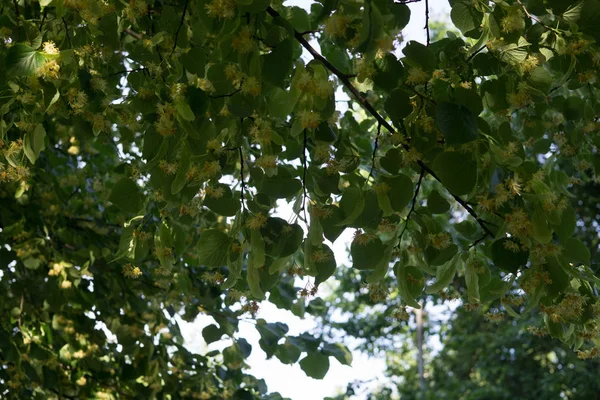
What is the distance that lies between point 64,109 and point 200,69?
14.4 inches

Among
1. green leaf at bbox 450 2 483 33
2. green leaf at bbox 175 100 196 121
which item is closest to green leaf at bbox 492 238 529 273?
green leaf at bbox 450 2 483 33

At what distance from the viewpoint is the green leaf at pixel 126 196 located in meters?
1.40

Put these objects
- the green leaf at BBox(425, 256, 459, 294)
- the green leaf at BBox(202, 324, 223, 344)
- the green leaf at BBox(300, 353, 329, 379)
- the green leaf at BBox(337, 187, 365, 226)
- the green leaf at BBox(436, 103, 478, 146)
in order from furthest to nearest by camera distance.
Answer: the green leaf at BBox(300, 353, 329, 379)
the green leaf at BBox(202, 324, 223, 344)
the green leaf at BBox(425, 256, 459, 294)
the green leaf at BBox(337, 187, 365, 226)
the green leaf at BBox(436, 103, 478, 146)

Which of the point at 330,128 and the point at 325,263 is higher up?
the point at 330,128

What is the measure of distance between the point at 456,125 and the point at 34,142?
669 mm

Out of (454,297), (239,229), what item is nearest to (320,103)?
→ (239,229)

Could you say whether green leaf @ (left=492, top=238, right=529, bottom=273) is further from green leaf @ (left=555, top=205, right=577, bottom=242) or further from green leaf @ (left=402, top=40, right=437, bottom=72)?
green leaf @ (left=402, top=40, right=437, bottom=72)

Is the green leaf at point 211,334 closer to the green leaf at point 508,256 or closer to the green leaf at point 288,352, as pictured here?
the green leaf at point 288,352

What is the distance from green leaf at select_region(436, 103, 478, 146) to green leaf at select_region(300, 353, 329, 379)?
1299 mm

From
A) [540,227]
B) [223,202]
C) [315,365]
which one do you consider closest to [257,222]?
[223,202]

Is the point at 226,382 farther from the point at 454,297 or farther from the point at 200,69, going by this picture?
the point at 200,69

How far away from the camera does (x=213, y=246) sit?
1291 mm

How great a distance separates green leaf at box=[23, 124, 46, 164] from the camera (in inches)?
49.4

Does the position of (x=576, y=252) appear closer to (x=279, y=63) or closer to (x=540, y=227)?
(x=540, y=227)
